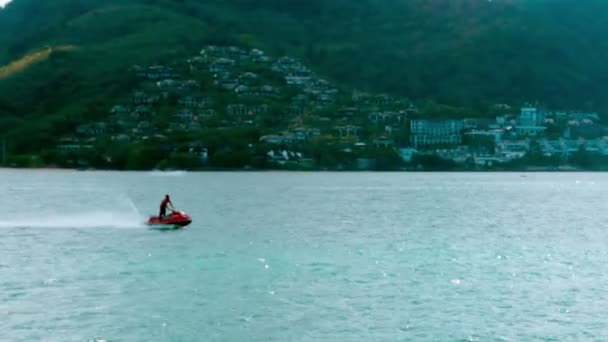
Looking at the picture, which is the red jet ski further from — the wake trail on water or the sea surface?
the wake trail on water

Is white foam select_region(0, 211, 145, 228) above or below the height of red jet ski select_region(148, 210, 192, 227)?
below

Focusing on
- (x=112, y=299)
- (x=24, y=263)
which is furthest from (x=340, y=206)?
(x=112, y=299)

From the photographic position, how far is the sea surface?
42938mm

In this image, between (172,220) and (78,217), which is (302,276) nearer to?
(172,220)

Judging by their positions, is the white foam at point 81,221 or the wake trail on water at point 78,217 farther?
the wake trail on water at point 78,217

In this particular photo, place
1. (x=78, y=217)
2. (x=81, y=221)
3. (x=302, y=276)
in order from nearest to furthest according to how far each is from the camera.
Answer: (x=302, y=276)
(x=81, y=221)
(x=78, y=217)

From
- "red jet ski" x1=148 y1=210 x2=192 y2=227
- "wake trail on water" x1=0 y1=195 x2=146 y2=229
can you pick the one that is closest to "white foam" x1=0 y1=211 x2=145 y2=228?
"wake trail on water" x1=0 y1=195 x2=146 y2=229

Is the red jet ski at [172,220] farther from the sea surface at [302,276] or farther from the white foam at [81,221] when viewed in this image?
the white foam at [81,221]

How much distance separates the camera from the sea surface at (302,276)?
4294 centimetres

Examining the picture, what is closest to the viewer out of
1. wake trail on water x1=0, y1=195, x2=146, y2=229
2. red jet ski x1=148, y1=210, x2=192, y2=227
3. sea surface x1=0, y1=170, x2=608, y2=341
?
sea surface x1=0, y1=170, x2=608, y2=341

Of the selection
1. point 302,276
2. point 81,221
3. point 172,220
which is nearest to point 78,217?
point 81,221

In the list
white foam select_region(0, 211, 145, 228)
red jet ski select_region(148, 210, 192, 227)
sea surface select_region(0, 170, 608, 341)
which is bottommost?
sea surface select_region(0, 170, 608, 341)

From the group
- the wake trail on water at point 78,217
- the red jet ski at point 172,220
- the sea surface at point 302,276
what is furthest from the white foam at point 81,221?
the red jet ski at point 172,220

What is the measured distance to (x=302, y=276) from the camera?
184ft
